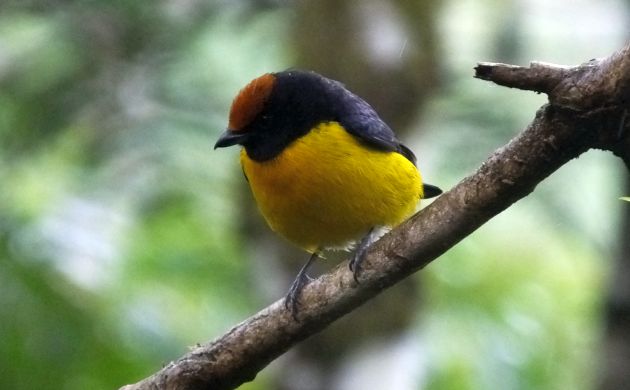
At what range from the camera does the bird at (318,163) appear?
3.61m

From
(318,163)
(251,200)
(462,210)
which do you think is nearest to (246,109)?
(318,163)

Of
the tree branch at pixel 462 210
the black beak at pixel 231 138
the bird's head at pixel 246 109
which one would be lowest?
the tree branch at pixel 462 210

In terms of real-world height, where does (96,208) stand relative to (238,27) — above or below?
below

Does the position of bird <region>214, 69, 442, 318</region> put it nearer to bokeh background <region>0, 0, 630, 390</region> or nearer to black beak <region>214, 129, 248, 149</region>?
black beak <region>214, 129, 248, 149</region>

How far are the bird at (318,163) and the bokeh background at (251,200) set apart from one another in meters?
0.83

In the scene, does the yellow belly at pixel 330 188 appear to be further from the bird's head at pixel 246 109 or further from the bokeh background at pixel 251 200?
the bokeh background at pixel 251 200

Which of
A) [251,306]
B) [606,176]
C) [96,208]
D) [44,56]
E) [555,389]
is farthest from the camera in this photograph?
[606,176]

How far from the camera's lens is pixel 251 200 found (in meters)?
5.56

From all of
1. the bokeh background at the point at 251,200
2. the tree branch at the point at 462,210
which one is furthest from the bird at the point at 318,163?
the bokeh background at the point at 251,200

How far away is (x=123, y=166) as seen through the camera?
557 centimetres

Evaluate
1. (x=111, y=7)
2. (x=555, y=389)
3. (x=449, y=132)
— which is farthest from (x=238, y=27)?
(x=555, y=389)

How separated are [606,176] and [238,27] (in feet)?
8.90

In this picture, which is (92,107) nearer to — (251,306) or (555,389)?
(251,306)

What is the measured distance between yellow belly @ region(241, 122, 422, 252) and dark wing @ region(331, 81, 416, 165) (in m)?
0.03
